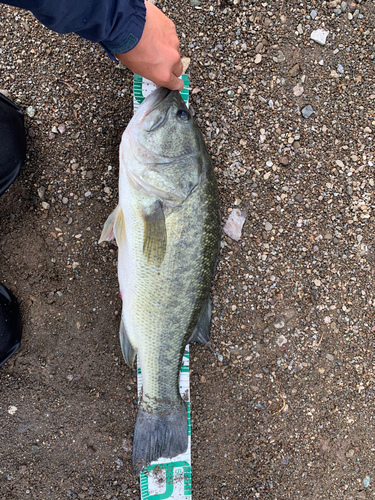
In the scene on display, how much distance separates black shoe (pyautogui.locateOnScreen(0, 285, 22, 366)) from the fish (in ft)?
3.03

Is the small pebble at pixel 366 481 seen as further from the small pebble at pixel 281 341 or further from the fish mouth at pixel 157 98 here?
the fish mouth at pixel 157 98

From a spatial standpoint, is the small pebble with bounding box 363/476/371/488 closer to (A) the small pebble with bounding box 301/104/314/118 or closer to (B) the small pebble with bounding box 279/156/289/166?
(B) the small pebble with bounding box 279/156/289/166

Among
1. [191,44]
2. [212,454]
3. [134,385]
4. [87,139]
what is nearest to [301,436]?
[212,454]

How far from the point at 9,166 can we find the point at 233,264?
6.06ft

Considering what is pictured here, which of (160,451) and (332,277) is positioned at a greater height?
(332,277)

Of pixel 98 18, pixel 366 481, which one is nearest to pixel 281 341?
pixel 366 481

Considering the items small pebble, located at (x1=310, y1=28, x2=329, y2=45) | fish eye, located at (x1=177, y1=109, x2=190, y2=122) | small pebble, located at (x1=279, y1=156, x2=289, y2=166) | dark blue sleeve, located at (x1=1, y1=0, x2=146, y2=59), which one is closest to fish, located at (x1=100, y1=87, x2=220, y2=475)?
fish eye, located at (x1=177, y1=109, x2=190, y2=122)

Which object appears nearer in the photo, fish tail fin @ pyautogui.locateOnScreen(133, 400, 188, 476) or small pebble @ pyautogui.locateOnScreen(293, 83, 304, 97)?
fish tail fin @ pyautogui.locateOnScreen(133, 400, 188, 476)

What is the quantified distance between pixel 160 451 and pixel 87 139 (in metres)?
2.40

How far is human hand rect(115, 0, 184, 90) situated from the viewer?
175 centimetres

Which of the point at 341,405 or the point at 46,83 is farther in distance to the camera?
the point at 341,405

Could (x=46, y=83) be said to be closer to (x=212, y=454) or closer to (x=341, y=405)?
(x=212, y=454)

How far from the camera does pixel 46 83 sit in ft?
8.00

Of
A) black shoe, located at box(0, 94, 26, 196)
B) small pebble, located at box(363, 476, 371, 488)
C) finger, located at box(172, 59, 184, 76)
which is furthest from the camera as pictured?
small pebble, located at box(363, 476, 371, 488)
